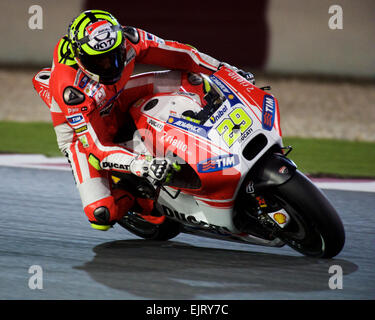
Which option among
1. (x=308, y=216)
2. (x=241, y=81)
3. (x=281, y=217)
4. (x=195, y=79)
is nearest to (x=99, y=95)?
(x=195, y=79)

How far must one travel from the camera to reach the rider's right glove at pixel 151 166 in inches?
153

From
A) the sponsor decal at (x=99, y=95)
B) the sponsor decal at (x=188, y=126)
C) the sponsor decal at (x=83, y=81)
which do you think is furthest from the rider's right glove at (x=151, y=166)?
the sponsor decal at (x=83, y=81)

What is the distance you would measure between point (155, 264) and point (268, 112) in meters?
1.20

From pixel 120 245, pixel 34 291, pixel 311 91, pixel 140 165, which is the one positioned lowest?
pixel 311 91

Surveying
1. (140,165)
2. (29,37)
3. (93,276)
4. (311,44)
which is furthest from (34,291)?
(29,37)

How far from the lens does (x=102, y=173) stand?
4656 mm

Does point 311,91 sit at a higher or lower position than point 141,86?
lower

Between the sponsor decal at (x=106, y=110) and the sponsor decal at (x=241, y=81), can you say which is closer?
the sponsor decal at (x=241, y=81)

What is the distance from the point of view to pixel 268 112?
13.8ft

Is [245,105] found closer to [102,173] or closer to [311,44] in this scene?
[102,173]

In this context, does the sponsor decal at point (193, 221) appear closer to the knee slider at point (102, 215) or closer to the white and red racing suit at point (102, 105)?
the white and red racing suit at point (102, 105)

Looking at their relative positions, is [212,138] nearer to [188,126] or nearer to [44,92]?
[188,126]

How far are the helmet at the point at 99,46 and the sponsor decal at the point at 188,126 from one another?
444 mm

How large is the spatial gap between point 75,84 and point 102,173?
0.67 metres
